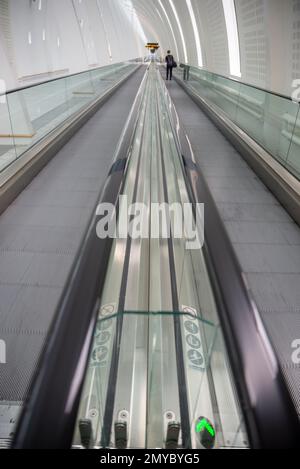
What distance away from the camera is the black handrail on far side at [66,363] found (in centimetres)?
99

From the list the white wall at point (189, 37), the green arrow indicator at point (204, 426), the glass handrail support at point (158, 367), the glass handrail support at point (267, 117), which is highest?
the white wall at point (189, 37)

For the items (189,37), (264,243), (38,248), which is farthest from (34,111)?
(189,37)

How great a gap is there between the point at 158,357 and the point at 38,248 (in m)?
1.87

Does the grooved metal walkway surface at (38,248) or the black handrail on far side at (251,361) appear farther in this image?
the grooved metal walkway surface at (38,248)

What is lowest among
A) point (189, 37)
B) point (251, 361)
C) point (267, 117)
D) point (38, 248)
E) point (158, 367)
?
point (158, 367)

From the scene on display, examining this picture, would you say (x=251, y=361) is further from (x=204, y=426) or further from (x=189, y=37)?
(x=189, y=37)

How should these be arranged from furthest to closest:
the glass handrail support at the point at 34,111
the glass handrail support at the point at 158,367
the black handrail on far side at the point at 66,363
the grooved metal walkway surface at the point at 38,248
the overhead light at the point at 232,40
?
the overhead light at the point at 232,40 → the glass handrail support at the point at 34,111 → the grooved metal walkway surface at the point at 38,248 → the glass handrail support at the point at 158,367 → the black handrail on far side at the point at 66,363

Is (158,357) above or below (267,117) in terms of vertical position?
below

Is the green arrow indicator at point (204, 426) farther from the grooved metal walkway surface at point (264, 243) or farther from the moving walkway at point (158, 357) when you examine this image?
the grooved metal walkway surface at point (264, 243)

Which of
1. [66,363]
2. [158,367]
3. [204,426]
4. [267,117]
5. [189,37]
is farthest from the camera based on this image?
[189,37]

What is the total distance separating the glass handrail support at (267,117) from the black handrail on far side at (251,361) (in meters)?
3.27

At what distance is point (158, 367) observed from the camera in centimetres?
209

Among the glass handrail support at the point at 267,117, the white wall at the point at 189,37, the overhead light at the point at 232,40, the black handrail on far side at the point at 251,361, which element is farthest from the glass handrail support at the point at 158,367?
the overhead light at the point at 232,40
